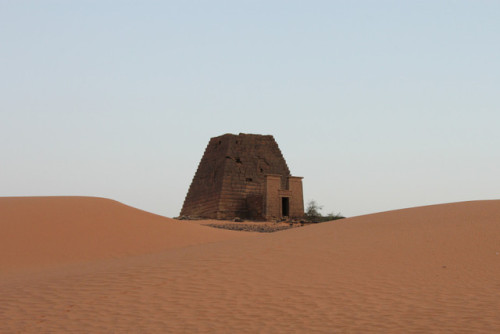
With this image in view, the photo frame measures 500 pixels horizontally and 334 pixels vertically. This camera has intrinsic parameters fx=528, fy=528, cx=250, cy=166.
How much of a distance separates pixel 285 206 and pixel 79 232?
20.1 metres

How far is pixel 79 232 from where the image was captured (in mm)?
15664

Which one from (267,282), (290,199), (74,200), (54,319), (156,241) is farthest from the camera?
(290,199)

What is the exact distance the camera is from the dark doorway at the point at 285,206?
1340 inches

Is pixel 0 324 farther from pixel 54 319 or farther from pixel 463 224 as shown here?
pixel 463 224

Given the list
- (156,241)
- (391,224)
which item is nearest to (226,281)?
(391,224)

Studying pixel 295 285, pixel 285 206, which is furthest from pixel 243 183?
pixel 295 285

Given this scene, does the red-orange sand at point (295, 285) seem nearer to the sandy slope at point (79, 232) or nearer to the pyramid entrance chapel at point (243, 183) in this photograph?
the sandy slope at point (79, 232)

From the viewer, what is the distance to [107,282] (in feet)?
26.6

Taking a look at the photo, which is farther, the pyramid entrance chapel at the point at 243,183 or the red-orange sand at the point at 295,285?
the pyramid entrance chapel at the point at 243,183

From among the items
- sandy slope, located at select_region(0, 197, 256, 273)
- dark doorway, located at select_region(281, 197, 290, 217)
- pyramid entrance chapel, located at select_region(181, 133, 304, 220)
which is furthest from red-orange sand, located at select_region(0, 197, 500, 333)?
dark doorway, located at select_region(281, 197, 290, 217)

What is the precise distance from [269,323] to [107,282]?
126 inches

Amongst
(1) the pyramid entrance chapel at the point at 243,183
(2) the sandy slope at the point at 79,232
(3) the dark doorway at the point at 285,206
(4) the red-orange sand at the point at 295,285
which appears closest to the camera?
(4) the red-orange sand at the point at 295,285

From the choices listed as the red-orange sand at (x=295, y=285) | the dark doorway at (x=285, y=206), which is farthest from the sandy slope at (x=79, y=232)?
the dark doorway at (x=285, y=206)

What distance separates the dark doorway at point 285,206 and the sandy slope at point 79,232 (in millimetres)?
15017
